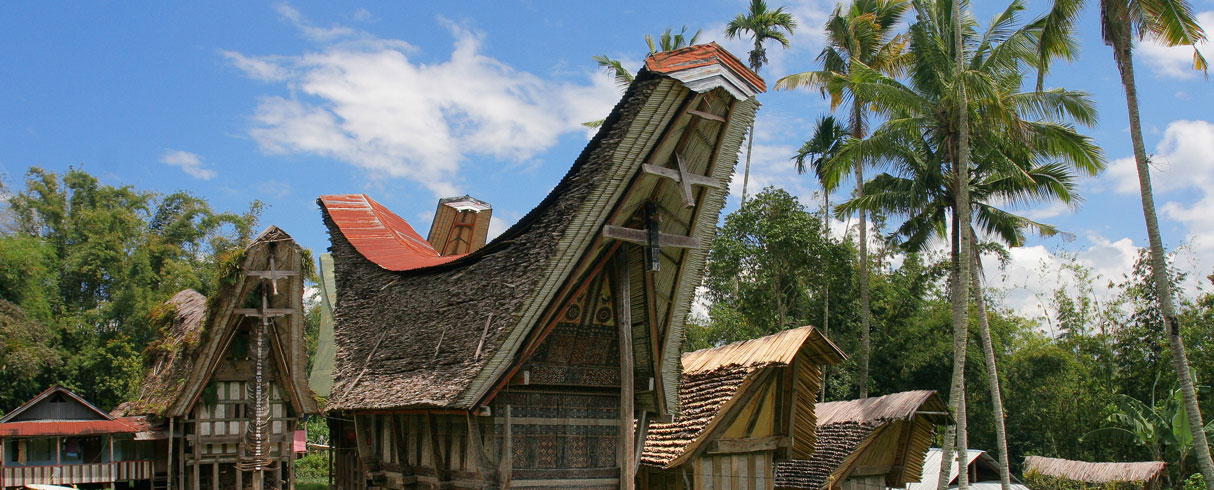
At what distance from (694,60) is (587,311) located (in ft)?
12.2

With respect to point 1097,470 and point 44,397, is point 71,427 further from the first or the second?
point 1097,470

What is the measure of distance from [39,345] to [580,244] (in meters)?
26.2

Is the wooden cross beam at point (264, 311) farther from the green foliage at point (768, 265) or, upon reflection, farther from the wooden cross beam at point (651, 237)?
the green foliage at point (768, 265)

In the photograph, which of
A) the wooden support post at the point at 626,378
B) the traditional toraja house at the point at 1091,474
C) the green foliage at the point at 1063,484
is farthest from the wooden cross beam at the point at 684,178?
the traditional toraja house at the point at 1091,474

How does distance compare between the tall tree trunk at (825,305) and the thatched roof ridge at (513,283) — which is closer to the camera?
the thatched roof ridge at (513,283)

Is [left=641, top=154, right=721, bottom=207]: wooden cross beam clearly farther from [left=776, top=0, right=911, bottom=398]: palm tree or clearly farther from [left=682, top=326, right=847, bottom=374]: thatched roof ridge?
[left=776, top=0, right=911, bottom=398]: palm tree

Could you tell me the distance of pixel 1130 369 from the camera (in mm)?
29453

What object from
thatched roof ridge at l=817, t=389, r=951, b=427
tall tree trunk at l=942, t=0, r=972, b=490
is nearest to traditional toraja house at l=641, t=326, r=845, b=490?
thatched roof ridge at l=817, t=389, r=951, b=427

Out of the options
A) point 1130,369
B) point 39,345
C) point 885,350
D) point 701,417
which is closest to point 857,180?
point 885,350

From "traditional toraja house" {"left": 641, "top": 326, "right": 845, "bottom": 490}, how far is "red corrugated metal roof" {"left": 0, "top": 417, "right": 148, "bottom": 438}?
9.71 meters

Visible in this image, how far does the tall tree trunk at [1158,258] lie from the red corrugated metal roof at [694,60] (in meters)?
8.39

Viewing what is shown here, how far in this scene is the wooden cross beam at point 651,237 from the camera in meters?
11.3

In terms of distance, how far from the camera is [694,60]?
1058 centimetres

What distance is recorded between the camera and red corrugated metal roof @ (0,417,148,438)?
1689 centimetres
